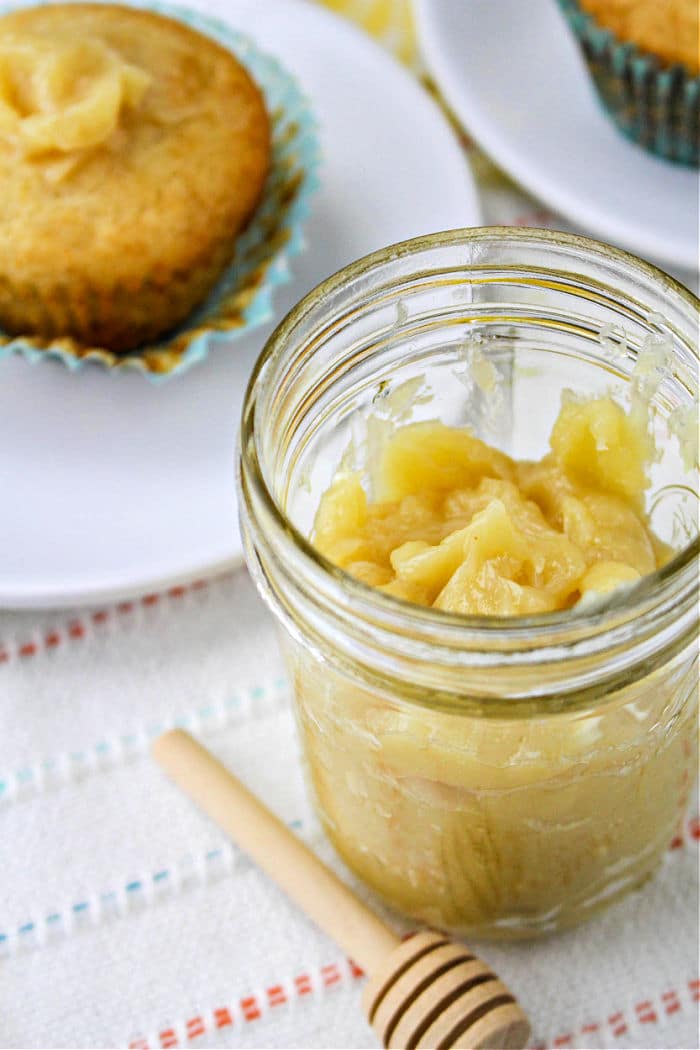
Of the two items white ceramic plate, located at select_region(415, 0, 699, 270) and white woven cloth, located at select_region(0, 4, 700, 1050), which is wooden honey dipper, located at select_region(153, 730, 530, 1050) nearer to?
white woven cloth, located at select_region(0, 4, 700, 1050)

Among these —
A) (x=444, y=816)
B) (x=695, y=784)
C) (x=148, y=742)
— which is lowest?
(x=148, y=742)

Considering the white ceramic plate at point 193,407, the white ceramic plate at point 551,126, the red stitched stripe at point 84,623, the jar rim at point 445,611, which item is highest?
the jar rim at point 445,611

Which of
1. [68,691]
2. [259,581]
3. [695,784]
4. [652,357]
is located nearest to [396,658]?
[259,581]

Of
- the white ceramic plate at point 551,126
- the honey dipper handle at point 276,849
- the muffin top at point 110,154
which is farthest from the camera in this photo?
the white ceramic plate at point 551,126

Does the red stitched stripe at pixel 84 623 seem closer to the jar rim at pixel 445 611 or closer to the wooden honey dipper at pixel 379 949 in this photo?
the wooden honey dipper at pixel 379 949

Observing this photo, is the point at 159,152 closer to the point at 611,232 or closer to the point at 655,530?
the point at 611,232

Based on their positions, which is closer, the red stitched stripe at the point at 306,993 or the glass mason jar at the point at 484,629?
the glass mason jar at the point at 484,629

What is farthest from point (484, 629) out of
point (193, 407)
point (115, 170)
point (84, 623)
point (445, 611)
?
point (115, 170)

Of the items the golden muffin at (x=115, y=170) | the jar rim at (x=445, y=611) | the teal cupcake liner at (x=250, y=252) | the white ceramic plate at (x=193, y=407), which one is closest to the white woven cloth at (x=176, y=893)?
the white ceramic plate at (x=193, y=407)
